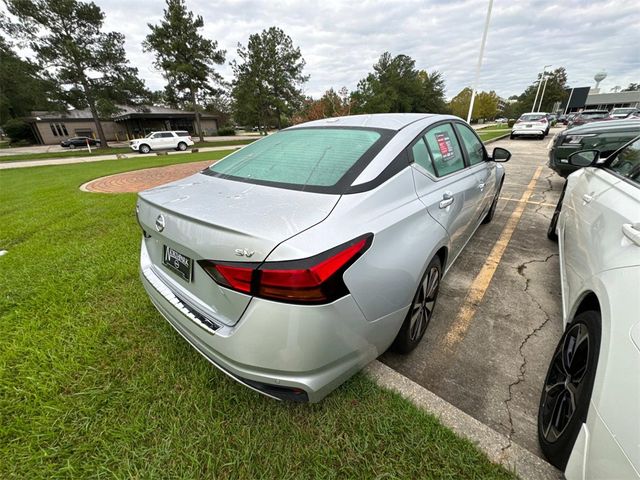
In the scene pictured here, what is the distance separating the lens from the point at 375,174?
5.23 feet

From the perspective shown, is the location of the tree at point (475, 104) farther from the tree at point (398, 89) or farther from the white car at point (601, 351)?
the white car at point (601, 351)

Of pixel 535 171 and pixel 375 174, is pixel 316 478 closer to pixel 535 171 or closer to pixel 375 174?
pixel 375 174

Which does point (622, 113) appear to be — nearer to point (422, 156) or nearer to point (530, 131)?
point (530, 131)

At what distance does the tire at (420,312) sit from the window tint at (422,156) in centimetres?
64

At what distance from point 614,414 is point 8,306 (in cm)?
406

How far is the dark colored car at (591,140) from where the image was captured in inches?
197

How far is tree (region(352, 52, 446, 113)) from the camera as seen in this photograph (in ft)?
130

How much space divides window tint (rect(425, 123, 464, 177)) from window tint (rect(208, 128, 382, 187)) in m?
0.53

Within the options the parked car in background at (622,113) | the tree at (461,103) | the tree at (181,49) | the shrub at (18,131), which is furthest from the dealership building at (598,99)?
the shrub at (18,131)

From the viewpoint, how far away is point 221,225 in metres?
1.28

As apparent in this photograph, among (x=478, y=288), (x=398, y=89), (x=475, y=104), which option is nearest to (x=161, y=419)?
(x=478, y=288)

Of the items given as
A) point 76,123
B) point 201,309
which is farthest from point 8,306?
point 76,123

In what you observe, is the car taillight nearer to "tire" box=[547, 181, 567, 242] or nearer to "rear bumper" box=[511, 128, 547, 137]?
"tire" box=[547, 181, 567, 242]

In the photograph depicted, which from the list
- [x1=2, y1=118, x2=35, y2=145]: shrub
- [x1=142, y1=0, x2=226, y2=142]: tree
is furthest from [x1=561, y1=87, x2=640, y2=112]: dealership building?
[x1=2, y1=118, x2=35, y2=145]: shrub
